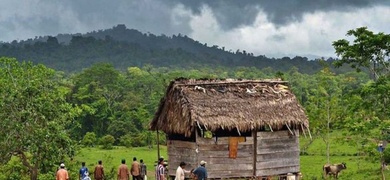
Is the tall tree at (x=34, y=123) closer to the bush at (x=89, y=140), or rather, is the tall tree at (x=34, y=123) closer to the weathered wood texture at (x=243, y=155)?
the weathered wood texture at (x=243, y=155)

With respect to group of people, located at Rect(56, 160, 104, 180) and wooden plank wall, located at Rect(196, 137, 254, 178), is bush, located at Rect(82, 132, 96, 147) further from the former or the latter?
wooden plank wall, located at Rect(196, 137, 254, 178)

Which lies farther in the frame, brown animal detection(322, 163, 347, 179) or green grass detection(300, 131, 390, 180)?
green grass detection(300, 131, 390, 180)

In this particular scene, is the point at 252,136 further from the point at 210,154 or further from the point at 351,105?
the point at 351,105

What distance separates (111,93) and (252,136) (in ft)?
166

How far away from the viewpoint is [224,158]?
66.5 feet

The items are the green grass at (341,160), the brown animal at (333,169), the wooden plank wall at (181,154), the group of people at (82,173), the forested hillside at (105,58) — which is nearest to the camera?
the group of people at (82,173)

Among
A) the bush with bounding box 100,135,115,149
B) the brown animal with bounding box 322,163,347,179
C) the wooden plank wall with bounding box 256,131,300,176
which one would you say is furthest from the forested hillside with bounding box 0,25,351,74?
the wooden plank wall with bounding box 256,131,300,176

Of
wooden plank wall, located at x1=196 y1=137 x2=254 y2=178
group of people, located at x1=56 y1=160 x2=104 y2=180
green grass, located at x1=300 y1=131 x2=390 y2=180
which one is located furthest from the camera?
green grass, located at x1=300 y1=131 x2=390 y2=180

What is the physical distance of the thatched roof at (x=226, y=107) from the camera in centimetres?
1966

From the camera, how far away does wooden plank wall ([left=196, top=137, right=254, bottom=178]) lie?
2003 cm

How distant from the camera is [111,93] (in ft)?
228

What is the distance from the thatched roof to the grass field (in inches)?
379

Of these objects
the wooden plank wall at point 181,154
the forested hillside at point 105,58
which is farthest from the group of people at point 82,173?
the forested hillside at point 105,58

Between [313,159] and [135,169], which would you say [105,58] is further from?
[135,169]
